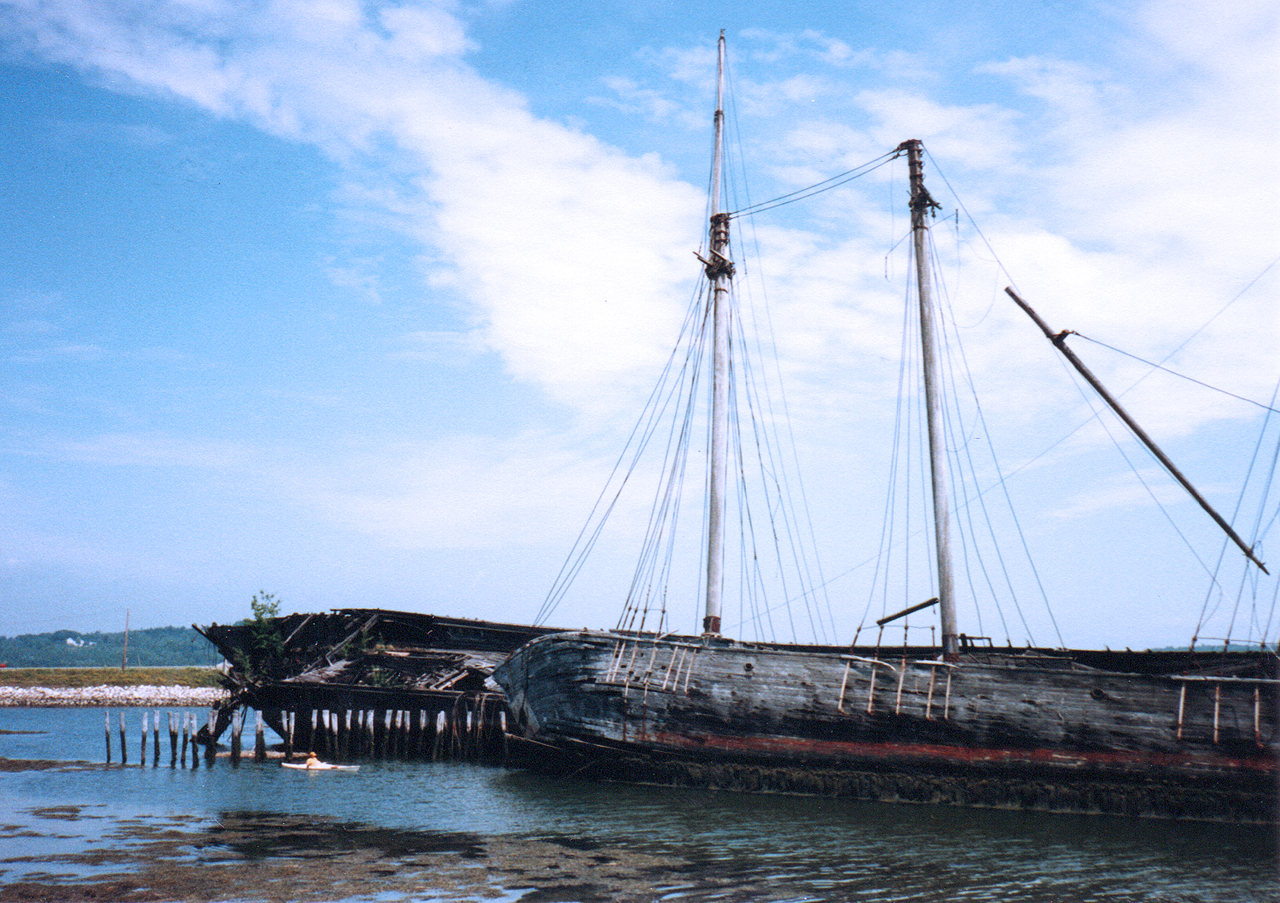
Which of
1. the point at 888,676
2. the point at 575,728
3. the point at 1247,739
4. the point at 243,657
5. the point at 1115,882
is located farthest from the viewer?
the point at 243,657

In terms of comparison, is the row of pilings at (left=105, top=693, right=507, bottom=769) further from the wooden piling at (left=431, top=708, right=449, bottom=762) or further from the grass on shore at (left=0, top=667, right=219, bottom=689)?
the grass on shore at (left=0, top=667, right=219, bottom=689)

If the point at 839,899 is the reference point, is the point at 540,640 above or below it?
above

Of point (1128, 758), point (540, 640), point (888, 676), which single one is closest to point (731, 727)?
point (888, 676)

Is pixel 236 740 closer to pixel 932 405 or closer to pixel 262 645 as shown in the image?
pixel 262 645

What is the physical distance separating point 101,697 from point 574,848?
80250 mm

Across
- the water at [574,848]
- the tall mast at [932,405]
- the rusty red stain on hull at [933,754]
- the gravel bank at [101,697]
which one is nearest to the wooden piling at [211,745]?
the water at [574,848]

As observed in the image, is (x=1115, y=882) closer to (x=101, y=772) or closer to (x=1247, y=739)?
(x=1247, y=739)

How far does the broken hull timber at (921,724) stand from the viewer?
63.2 ft

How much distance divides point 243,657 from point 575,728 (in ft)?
64.4

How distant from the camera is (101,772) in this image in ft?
89.4

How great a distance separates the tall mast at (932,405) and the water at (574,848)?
5.45 m

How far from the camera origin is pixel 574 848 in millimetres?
15719

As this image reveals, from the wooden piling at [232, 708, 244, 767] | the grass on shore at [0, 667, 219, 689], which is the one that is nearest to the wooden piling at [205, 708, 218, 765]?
the wooden piling at [232, 708, 244, 767]

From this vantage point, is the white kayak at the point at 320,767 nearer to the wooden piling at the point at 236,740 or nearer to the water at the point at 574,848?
the wooden piling at the point at 236,740
